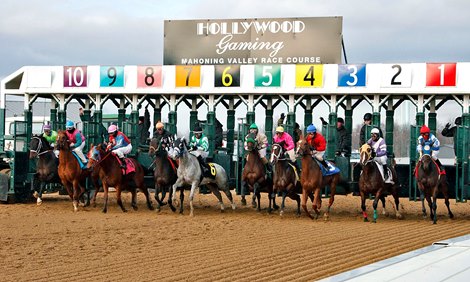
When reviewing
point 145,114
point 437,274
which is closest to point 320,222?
point 145,114

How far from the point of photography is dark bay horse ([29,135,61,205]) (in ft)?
56.5

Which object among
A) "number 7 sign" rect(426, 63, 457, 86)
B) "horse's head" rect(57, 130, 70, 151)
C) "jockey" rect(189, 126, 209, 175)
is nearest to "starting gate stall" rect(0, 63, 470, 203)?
"number 7 sign" rect(426, 63, 457, 86)

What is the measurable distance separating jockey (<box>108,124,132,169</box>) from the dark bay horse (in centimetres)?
178

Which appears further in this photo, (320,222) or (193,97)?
(193,97)

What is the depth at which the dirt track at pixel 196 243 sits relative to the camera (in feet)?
26.3

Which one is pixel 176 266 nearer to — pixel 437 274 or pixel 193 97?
pixel 437 274

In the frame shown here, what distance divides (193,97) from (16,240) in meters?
8.21

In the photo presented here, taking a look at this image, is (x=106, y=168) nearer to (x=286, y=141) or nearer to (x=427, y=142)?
(x=286, y=141)

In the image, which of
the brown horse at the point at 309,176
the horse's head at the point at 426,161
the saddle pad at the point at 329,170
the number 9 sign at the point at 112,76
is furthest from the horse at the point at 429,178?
the number 9 sign at the point at 112,76

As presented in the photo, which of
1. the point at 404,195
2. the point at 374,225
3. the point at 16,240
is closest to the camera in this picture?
the point at 16,240

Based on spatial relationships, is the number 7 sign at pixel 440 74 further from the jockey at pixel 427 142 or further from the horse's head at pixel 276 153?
the horse's head at pixel 276 153

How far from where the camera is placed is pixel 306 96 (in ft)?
57.6

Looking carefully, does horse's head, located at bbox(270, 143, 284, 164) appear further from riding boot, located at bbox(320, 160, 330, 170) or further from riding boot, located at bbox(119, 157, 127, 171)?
riding boot, located at bbox(119, 157, 127, 171)

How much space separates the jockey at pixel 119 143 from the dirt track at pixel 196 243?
1.25 meters
